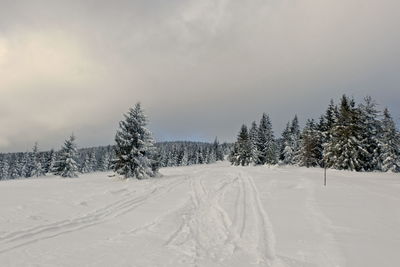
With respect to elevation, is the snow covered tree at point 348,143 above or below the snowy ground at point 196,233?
above

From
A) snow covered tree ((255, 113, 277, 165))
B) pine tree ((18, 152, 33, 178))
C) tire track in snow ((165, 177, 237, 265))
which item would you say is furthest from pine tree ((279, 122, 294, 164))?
tire track in snow ((165, 177, 237, 265))

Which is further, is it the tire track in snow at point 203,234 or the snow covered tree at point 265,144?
the snow covered tree at point 265,144

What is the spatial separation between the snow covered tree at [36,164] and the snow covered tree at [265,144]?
5062cm

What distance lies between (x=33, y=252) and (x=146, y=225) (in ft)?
13.8

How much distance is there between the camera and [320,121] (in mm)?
68000

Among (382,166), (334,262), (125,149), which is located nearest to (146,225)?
(334,262)

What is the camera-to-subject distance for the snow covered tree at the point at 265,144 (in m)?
81.9

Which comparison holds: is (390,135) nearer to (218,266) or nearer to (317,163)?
(317,163)

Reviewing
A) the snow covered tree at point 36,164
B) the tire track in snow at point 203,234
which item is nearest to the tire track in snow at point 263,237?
the tire track in snow at point 203,234

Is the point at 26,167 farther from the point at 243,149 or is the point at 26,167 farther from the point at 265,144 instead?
the point at 265,144

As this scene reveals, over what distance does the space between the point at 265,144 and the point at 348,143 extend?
35850mm

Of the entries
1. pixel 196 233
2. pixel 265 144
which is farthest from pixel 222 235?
pixel 265 144

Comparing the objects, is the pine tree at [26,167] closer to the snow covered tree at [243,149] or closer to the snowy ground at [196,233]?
the snow covered tree at [243,149]

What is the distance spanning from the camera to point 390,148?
52.0 m
